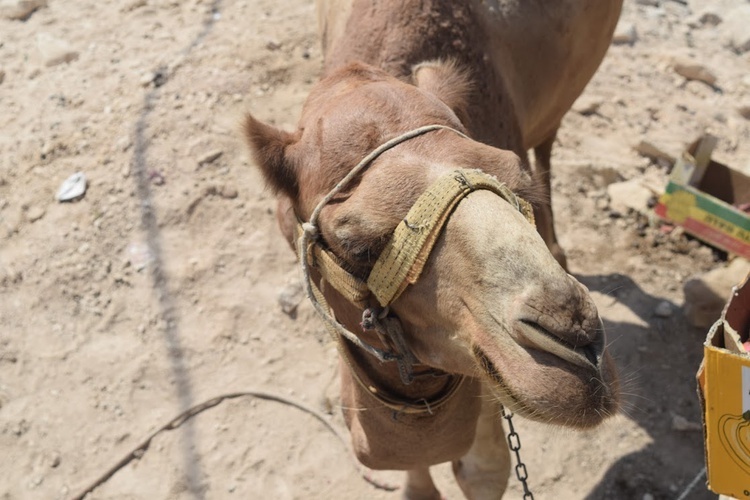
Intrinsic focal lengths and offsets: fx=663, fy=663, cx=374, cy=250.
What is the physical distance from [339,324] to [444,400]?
0.57 m

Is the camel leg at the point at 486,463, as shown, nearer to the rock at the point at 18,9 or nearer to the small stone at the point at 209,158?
the small stone at the point at 209,158

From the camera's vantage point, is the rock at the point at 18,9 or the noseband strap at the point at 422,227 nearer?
the noseband strap at the point at 422,227

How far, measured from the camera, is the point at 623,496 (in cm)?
397

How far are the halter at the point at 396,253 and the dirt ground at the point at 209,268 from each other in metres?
1.37

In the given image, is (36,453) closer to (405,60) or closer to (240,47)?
(405,60)

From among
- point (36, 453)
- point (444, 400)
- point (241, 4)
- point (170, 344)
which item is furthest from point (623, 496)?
point (241, 4)

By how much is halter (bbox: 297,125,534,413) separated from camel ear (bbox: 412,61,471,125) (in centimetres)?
41

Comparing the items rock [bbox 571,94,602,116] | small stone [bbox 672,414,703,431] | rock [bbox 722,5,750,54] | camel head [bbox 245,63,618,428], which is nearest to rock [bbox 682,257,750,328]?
small stone [bbox 672,414,703,431]

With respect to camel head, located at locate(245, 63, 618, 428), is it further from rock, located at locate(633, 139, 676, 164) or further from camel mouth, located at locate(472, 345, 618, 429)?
rock, located at locate(633, 139, 676, 164)

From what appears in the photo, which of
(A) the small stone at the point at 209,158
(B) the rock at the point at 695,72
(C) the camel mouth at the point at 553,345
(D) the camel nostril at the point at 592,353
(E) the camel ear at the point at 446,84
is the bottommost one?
(A) the small stone at the point at 209,158

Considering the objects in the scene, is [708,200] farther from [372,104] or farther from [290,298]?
[372,104]

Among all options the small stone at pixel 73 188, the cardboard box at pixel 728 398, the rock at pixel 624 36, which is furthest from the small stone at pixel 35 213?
the rock at pixel 624 36

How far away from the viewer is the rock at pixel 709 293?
456cm

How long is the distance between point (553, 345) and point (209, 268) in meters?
3.81
